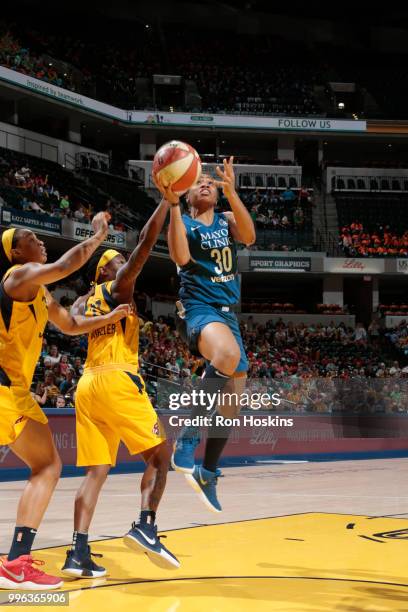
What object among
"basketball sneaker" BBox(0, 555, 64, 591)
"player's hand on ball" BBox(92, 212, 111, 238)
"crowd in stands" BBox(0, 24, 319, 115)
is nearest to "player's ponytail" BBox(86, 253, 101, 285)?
"player's hand on ball" BBox(92, 212, 111, 238)

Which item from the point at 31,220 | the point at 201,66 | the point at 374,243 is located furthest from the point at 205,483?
the point at 201,66

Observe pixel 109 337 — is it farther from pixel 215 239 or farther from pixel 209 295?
pixel 215 239

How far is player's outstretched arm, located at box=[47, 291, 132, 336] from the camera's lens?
21.4 feet

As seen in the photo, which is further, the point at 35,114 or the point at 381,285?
the point at 381,285

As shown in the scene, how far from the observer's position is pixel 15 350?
20.0ft

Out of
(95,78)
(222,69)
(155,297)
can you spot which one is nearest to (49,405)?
(155,297)

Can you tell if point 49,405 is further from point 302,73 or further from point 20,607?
point 302,73

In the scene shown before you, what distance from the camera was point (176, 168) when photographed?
5801mm

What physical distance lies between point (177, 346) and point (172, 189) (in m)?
19.0

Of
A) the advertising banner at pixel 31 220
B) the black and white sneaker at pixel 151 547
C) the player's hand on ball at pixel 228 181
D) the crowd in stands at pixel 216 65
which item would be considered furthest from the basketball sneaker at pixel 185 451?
the crowd in stands at pixel 216 65

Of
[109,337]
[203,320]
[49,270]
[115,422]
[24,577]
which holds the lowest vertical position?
[24,577]

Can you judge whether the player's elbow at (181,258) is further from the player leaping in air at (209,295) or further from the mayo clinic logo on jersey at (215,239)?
the mayo clinic logo on jersey at (215,239)

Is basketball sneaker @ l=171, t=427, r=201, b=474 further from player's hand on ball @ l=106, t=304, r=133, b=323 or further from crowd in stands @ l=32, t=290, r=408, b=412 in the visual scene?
crowd in stands @ l=32, t=290, r=408, b=412

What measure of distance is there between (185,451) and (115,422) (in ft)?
2.44
